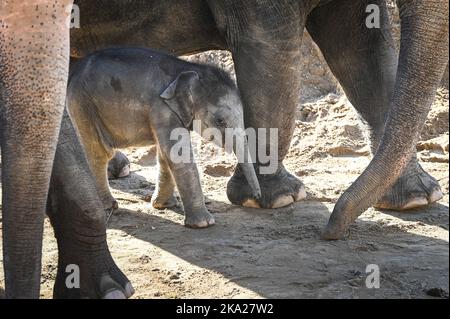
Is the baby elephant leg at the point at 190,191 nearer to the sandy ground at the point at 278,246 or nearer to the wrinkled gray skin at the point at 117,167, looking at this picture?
the sandy ground at the point at 278,246

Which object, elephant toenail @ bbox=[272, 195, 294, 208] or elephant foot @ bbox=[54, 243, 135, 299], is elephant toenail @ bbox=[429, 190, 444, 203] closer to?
elephant toenail @ bbox=[272, 195, 294, 208]

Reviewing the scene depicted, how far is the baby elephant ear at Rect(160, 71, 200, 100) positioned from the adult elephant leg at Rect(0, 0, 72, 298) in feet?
4.36

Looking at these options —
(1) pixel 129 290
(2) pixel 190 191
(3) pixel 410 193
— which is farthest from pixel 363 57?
(1) pixel 129 290

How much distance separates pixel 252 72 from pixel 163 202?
29.0 inches

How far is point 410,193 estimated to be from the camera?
3783 millimetres

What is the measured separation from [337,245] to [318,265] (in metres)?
0.25

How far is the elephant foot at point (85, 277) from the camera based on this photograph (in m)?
2.65

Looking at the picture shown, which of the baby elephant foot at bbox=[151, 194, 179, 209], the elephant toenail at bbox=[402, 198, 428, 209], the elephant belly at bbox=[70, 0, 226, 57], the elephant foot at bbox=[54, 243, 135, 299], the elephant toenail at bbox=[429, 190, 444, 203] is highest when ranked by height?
the elephant belly at bbox=[70, 0, 226, 57]

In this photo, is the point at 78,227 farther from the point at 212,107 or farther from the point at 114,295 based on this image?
the point at 212,107

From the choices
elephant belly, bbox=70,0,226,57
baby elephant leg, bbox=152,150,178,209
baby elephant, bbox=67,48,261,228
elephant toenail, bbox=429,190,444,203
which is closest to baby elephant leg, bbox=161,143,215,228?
baby elephant, bbox=67,48,261,228

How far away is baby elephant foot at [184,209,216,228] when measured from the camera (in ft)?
11.8

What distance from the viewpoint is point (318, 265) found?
3.03 m

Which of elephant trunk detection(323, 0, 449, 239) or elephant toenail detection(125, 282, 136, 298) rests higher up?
elephant trunk detection(323, 0, 449, 239)
